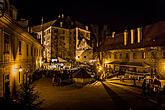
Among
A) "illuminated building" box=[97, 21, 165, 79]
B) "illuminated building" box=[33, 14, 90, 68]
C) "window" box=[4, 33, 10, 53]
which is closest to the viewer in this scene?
"window" box=[4, 33, 10, 53]

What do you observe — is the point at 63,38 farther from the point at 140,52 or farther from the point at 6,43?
the point at 6,43

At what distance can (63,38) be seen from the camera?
7825 centimetres

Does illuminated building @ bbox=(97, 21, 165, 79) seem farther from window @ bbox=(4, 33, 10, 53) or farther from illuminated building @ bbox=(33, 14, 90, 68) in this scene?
illuminated building @ bbox=(33, 14, 90, 68)

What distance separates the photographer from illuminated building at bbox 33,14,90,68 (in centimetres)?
7419

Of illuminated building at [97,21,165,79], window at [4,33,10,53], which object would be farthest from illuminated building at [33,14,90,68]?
window at [4,33,10,53]

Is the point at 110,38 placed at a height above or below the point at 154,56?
above

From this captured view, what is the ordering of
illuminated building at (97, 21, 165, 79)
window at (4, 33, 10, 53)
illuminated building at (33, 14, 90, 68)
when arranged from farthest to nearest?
1. illuminated building at (33, 14, 90, 68)
2. illuminated building at (97, 21, 165, 79)
3. window at (4, 33, 10, 53)

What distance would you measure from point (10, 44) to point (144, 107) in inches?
485

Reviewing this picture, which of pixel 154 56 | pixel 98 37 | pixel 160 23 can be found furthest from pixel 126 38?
pixel 98 37

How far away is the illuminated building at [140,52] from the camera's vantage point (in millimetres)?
31481

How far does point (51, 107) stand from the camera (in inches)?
629

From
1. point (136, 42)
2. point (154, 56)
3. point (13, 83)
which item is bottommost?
point (13, 83)

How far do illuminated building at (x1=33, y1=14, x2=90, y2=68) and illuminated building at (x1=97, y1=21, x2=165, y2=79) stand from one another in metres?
29.2

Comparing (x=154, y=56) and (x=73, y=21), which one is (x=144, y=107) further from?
(x=73, y=21)
